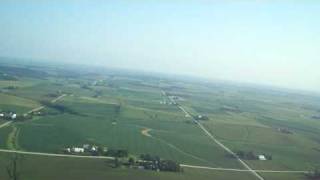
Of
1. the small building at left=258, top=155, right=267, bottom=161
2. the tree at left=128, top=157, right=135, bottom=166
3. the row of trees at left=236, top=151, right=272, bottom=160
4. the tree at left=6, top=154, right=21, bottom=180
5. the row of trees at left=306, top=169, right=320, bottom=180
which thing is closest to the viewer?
the tree at left=6, top=154, right=21, bottom=180

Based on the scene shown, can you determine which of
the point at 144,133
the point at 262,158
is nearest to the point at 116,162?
the point at 144,133

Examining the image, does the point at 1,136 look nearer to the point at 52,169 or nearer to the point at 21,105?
the point at 52,169

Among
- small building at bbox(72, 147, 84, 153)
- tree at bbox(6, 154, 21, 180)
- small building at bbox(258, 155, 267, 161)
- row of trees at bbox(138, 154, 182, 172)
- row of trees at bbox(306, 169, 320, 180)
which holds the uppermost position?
tree at bbox(6, 154, 21, 180)

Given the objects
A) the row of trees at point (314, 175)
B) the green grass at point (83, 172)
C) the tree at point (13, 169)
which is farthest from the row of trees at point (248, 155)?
the tree at point (13, 169)

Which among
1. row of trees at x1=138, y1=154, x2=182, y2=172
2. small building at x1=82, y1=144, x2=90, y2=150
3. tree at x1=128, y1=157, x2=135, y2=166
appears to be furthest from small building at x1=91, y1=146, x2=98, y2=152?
row of trees at x1=138, y1=154, x2=182, y2=172

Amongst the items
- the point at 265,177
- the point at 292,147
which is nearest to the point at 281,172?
the point at 265,177

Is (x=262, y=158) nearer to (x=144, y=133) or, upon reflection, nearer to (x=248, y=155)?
(x=248, y=155)

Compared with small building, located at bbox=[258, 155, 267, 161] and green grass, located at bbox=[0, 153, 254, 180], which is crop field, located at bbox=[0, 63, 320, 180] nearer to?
green grass, located at bbox=[0, 153, 254, 180]

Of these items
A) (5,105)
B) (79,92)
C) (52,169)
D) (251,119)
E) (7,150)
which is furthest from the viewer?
(79,92)
